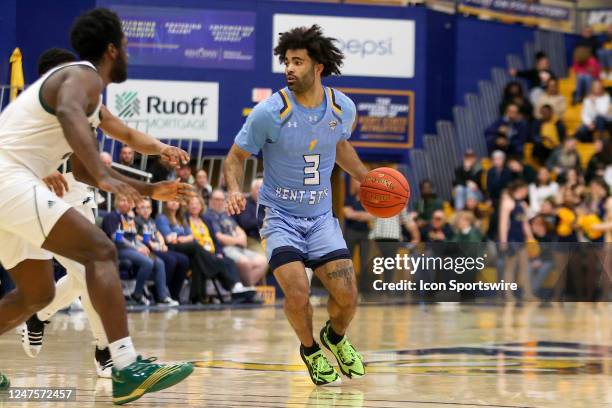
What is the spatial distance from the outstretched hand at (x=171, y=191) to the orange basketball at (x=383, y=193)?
2.75 metres

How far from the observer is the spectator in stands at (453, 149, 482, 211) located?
21680mm

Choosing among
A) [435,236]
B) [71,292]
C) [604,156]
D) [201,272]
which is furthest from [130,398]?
[604,156]

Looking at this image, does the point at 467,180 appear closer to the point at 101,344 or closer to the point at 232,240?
the point at 232,240

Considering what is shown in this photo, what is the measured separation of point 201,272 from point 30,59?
5.81 m

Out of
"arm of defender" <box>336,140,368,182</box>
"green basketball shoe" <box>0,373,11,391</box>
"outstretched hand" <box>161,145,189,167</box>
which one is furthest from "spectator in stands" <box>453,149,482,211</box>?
"outstretched hand" <box>161,145,189,167</box>

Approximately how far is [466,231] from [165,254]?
555cm

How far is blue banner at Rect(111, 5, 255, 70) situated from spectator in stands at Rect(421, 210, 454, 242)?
426 centimetres

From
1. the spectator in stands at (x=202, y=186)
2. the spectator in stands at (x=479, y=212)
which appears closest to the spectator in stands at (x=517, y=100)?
the spectator in stands at (x=479, y=212)

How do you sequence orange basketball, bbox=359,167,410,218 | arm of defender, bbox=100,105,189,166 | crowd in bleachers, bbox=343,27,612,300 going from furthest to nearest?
1. crowd in bleachers, bbox=343,27,612,300
2. orange basketball, bbox=359,167,410,218
3. arm of defender, bbox=100,105,189,166

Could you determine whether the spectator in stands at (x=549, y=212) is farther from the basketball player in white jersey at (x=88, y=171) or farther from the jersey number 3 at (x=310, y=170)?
the basketball player in white jersey at (x=88, y=171)

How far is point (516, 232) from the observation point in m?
19.9

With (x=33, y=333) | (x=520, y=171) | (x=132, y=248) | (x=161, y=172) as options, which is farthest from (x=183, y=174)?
(x=33, y=333)

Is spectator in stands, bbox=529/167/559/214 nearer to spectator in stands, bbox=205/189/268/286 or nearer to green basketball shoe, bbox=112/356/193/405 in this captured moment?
spectator in stands, bbox=205/189/268/286

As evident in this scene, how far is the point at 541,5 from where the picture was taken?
26484 millimetres
